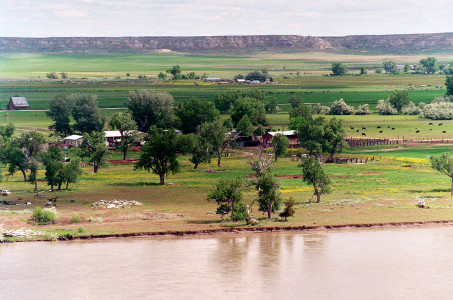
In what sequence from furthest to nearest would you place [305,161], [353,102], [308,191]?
1. [353,102]
2. [308,191]
3. [305,161]

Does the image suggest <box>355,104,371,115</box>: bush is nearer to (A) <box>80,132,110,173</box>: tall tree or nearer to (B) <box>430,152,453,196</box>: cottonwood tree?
(A) <box>80,132,110,173</box>: tall tree

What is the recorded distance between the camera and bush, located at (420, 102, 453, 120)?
133625 millimetres

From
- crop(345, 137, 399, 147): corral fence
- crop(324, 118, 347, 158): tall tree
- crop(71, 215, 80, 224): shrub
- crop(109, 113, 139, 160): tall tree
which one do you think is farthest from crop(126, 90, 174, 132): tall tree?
crop(71, 215, 80, 224): shrub

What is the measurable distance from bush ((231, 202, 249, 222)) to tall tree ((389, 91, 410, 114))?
101513 mm

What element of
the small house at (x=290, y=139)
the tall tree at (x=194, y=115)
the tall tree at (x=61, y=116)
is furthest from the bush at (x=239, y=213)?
the tall tree at (x=61, y=116)

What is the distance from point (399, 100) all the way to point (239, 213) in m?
104

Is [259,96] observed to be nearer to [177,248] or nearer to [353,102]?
[353,102]

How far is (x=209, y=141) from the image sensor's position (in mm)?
88375

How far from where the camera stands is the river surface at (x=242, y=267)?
35906 mm

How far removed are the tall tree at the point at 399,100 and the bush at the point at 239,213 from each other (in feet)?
333

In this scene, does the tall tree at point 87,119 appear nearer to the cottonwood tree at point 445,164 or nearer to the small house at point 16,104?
the small house at point 16,104

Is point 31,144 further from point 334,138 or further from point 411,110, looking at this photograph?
point 411,110

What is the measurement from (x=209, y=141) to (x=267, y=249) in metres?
44.6

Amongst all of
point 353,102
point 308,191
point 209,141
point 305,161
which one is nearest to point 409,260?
point 305,161
